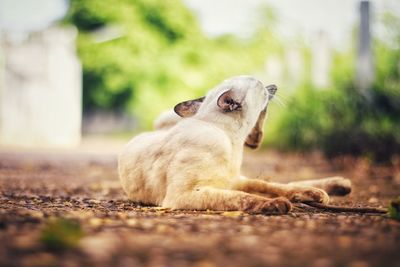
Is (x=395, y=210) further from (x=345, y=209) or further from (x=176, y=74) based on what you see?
(x=176, y=74)

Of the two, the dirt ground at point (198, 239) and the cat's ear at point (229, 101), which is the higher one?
the cat's ear at point (229, 101)

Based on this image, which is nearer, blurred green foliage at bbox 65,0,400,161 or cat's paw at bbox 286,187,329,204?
cat's paw at bbox 286,187,329,204

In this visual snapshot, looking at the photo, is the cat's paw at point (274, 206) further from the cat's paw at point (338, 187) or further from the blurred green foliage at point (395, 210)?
the cat's paw at point (338, 187)

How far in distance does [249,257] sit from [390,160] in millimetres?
7183

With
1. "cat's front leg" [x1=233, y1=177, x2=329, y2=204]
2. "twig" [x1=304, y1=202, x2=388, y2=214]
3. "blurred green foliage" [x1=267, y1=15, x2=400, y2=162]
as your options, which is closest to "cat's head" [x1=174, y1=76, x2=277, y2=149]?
"cat's front leg" [x1=233, y1=177, x2=329, y2=204]

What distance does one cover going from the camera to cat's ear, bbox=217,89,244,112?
4.29 metres

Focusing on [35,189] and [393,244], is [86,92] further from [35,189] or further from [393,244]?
[393,244]

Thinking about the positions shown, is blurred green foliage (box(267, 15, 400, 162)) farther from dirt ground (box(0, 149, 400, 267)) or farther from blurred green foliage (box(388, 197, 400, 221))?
blurred green foliage (box(388, 197, 400, 221))

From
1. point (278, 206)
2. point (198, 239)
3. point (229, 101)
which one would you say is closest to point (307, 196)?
point (278, 206)

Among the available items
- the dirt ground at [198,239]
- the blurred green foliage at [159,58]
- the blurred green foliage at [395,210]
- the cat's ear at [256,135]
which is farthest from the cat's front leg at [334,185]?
the blurred green foliage at [159,58]

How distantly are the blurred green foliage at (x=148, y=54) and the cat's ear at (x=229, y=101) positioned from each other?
20719 mm

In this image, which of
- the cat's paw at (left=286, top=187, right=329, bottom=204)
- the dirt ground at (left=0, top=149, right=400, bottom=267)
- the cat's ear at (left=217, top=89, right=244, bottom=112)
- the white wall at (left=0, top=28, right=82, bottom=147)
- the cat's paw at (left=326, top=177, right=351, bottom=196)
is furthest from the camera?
the white wall at (left=0, top=28, right=82, bottom=147)

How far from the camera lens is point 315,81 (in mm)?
15289

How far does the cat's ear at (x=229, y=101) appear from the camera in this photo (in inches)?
169
